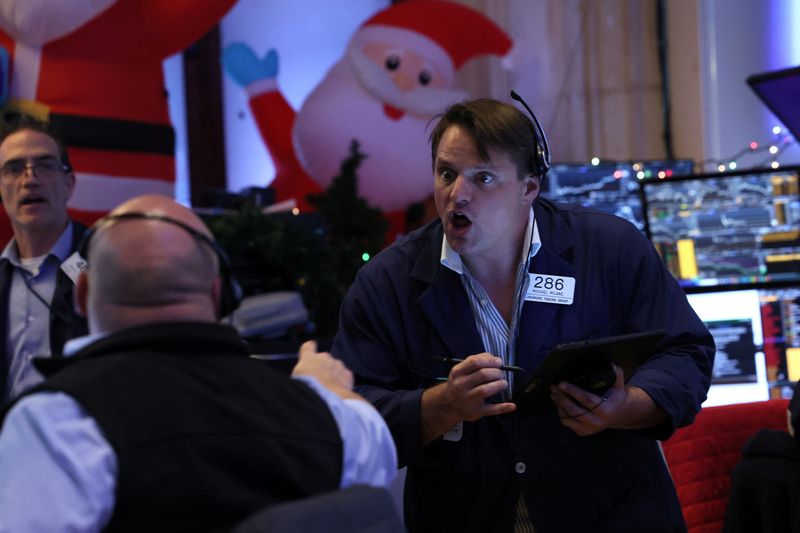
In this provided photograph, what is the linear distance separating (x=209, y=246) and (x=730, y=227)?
265 cm

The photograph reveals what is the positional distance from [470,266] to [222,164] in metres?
4.79

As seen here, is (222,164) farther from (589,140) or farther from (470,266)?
(470,266)

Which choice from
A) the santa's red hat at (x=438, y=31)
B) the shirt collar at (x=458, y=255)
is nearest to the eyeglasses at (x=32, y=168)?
the shirt collar at (x=458, y=255)

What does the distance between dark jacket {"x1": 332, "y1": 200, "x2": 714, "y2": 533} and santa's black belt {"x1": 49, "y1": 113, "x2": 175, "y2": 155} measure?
105 inches

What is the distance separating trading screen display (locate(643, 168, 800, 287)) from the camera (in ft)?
11.4

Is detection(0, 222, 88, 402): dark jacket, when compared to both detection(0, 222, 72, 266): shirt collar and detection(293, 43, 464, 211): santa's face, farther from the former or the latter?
detection(293, 43, 464, 211): santa's face

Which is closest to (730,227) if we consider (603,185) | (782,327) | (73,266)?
(782,327)

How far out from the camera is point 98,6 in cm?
425

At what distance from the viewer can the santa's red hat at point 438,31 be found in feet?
17.9

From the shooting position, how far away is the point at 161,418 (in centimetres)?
116

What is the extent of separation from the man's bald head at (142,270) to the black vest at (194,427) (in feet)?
0.13

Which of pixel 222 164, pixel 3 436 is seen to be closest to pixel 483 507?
pixel 3 436

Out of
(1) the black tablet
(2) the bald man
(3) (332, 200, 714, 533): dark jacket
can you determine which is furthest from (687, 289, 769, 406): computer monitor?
(2) the bald man

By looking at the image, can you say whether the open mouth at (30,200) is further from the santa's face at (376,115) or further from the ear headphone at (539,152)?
the santa's face at (376,115)
